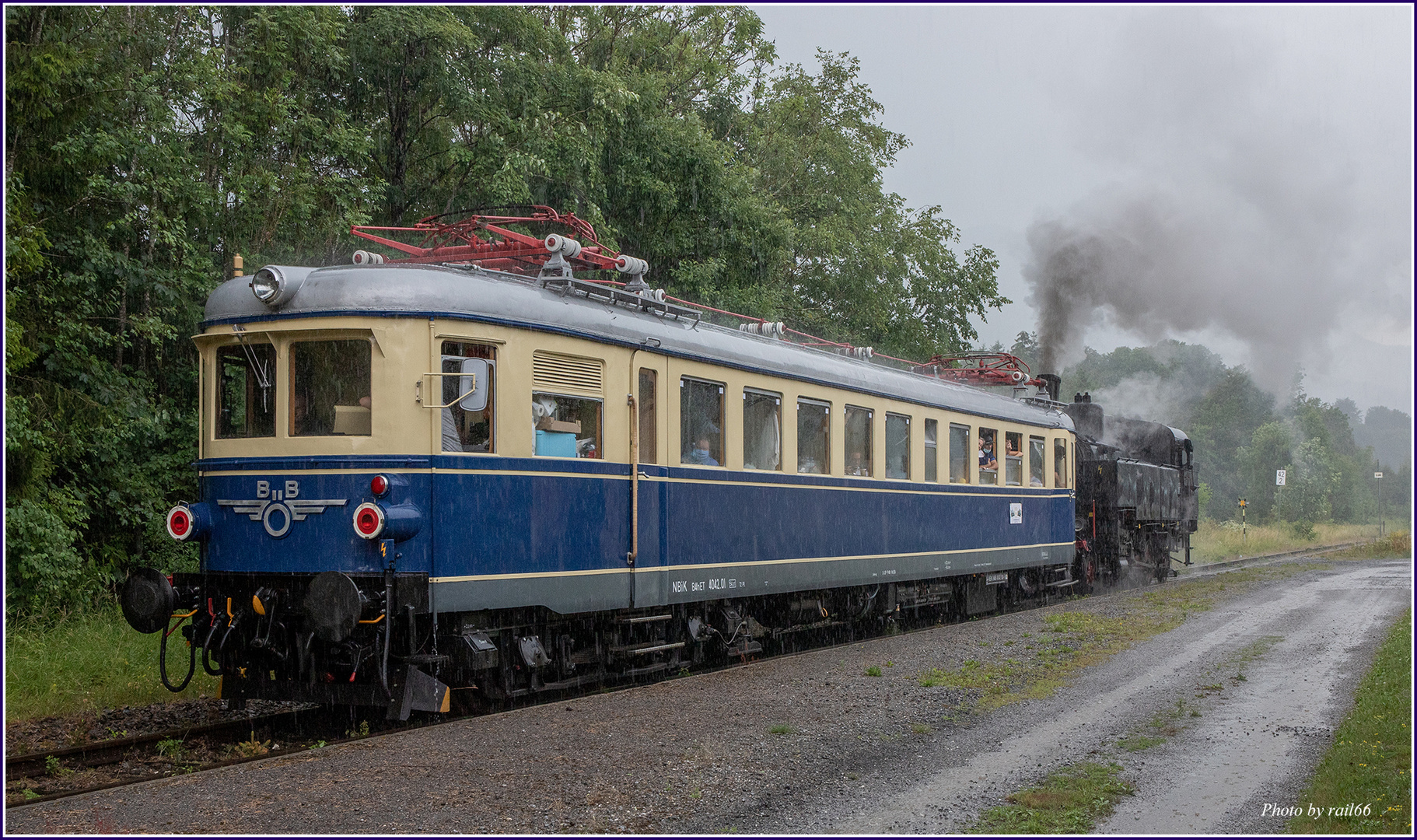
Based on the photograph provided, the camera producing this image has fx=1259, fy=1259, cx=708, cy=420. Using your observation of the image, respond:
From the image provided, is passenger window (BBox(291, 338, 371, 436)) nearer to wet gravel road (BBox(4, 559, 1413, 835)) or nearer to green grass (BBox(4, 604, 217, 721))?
wet gravel road (BBox(4, 559, 1413, 835))

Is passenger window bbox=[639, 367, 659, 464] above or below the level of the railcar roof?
below

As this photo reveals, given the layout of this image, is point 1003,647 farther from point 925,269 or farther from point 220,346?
point 925,269

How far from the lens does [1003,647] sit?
12789 millimetres

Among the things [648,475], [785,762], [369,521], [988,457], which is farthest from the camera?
[988,457]

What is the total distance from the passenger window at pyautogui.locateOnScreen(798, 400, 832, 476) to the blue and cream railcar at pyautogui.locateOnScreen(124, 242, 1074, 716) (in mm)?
893

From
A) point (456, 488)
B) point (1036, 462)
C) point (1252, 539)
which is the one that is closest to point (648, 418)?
point (456, 488)

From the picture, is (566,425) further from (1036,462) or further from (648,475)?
(1036,462)

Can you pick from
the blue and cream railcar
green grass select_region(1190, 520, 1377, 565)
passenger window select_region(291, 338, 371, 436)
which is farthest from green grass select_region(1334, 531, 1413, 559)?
passenger window select_region(291, 338, 371, 436)

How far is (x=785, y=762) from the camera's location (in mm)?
7418

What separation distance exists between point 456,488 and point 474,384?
715 mm

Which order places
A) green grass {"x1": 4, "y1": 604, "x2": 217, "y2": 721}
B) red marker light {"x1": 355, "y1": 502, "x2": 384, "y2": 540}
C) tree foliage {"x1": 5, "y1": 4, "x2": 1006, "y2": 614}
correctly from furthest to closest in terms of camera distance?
tree foliage {"x1": 5, "y1": 4, "x2": 1006, "y2": 614}, green grass {"x1": 4, "y1": 604, "x2": 217, "y2": 721}, red marker light {"x1": 355, "y1": 502, "x2": 384, "y2": 540}

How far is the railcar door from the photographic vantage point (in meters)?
9.89

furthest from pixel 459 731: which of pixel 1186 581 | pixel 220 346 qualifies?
pixel 1186 581

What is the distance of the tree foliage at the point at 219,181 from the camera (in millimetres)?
12242
